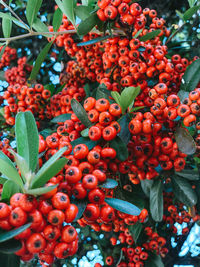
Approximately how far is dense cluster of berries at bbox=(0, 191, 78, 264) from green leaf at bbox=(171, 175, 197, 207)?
122cm

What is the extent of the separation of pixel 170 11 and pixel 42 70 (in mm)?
2416

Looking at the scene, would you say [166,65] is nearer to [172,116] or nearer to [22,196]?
[172,116]

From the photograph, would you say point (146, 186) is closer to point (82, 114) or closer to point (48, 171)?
point (82, 114)

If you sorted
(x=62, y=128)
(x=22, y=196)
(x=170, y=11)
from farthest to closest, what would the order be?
(x=170, y=11)
(x=62, y=128)
(x=22, y=196)

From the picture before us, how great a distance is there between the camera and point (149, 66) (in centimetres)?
201

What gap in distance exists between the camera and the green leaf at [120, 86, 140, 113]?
160cm

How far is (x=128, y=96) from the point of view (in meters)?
1.63

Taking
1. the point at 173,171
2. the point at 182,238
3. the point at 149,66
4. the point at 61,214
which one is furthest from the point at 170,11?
the point at 61,214

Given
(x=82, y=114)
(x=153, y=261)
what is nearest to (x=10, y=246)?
(x=82, y=114)

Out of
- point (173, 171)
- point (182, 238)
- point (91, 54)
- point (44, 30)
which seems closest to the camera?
point (173, 171)

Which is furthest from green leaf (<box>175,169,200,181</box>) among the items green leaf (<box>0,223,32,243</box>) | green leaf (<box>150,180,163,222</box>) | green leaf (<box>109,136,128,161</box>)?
green leaf (<box>0,223,32,243</box>)

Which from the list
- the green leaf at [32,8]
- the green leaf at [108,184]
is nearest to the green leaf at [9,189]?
the green leaf at [108,184]

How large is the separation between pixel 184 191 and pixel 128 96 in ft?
3.27

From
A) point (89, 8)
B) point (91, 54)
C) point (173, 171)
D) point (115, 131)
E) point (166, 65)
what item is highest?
point (89, 8)
